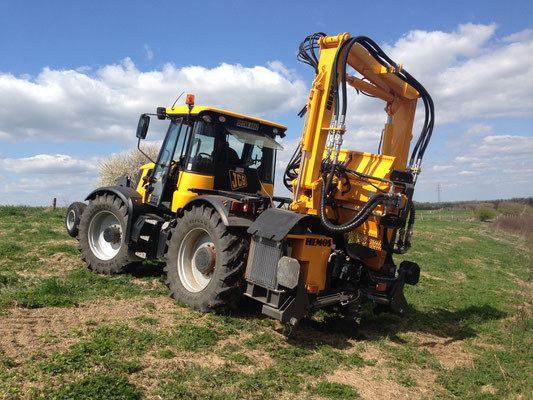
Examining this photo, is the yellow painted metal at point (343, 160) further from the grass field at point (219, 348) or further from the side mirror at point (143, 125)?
the side mirror at point (143, 125)

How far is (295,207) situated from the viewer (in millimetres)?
5949

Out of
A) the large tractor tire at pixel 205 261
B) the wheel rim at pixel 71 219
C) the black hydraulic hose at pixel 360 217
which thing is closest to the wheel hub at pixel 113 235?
the wheel rim at pixel 71 219

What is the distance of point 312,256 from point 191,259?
7.04 feet

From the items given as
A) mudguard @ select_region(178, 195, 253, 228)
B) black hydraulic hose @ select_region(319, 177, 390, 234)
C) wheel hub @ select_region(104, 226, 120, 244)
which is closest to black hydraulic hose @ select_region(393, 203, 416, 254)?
black hydraulic hose @ select_region(319, 177, 390, 234)

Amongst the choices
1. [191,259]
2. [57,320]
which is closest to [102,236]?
[191,259]

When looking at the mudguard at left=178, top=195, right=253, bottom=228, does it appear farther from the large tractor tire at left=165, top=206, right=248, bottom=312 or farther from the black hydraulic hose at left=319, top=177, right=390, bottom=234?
the black hydraulic hose at left=319, top=177, right=390, bottom=234

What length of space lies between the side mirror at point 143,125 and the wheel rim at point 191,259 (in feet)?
7.21

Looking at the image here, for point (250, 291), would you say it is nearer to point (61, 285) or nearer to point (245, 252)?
point (245, 252)

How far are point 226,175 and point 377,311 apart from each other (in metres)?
3.32

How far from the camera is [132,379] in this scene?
3826mm

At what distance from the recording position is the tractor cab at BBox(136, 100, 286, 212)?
7.18m

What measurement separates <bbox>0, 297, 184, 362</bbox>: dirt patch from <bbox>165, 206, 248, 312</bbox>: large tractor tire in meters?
0.35

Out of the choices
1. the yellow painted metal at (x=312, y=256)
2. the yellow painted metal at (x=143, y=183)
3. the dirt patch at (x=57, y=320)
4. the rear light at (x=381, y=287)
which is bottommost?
the dirt patch at (x=57, y=320)

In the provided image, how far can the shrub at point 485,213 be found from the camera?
156 ft
